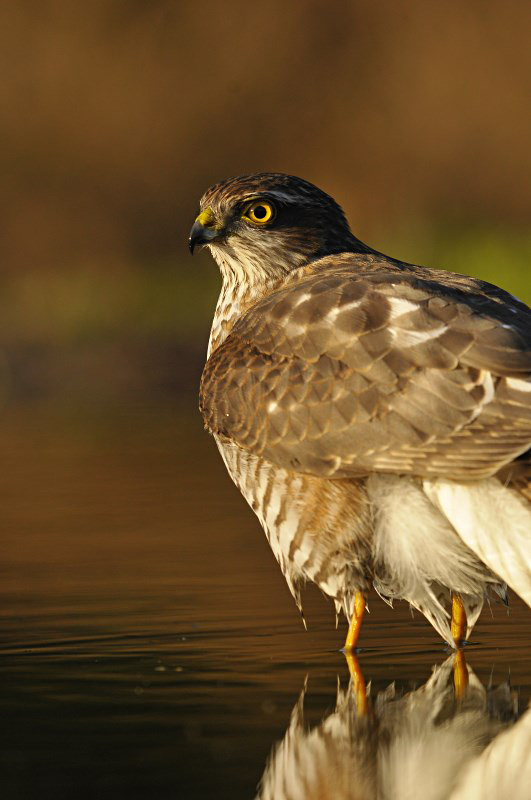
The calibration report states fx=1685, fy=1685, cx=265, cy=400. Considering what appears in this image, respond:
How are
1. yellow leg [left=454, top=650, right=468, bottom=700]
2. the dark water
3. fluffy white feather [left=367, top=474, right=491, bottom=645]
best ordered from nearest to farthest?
the dark water → yellow leg [left=454, top=650, right=468, bottom=700] → fluffy white feather [left=367, top=474, right=491, bottom=645]

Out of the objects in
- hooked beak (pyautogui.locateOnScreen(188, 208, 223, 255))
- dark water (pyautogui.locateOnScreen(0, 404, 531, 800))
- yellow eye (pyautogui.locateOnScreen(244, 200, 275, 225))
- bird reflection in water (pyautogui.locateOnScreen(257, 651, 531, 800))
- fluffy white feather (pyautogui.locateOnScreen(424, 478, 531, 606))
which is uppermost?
yellow eye (pyautogui.locateOnScreen(244, 200, 275, 225))

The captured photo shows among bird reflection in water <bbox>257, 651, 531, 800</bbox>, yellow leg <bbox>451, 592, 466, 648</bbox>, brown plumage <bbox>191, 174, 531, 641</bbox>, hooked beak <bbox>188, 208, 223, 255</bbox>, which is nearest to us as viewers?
bird reflection in water <bbox>257, 651, 531, 800</bbox>

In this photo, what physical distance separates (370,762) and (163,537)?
158 inches

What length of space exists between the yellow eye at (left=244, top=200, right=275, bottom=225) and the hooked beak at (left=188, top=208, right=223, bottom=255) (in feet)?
0.49

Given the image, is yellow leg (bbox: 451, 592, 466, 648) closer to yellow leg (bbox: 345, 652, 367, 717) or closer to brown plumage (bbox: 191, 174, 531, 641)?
brown plumage (bbox: 191, 174, 531, 641)

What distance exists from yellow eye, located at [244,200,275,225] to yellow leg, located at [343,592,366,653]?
1.86 metres

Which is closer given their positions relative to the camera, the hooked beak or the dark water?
the dark water

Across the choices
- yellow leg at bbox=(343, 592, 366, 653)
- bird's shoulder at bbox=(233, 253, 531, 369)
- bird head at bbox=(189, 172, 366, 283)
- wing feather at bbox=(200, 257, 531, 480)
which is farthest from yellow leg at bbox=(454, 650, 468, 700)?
bird head at bbox=(189, 172, 366, 283)

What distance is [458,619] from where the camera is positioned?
5941mm

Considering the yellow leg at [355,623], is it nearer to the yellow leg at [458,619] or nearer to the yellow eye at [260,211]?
the yellow leg at [458,619]

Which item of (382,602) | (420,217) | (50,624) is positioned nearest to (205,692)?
(50,624)

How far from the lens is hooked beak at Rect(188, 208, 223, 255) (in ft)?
22.7

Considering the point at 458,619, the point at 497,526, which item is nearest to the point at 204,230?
the point at 458,619

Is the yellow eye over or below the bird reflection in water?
over
